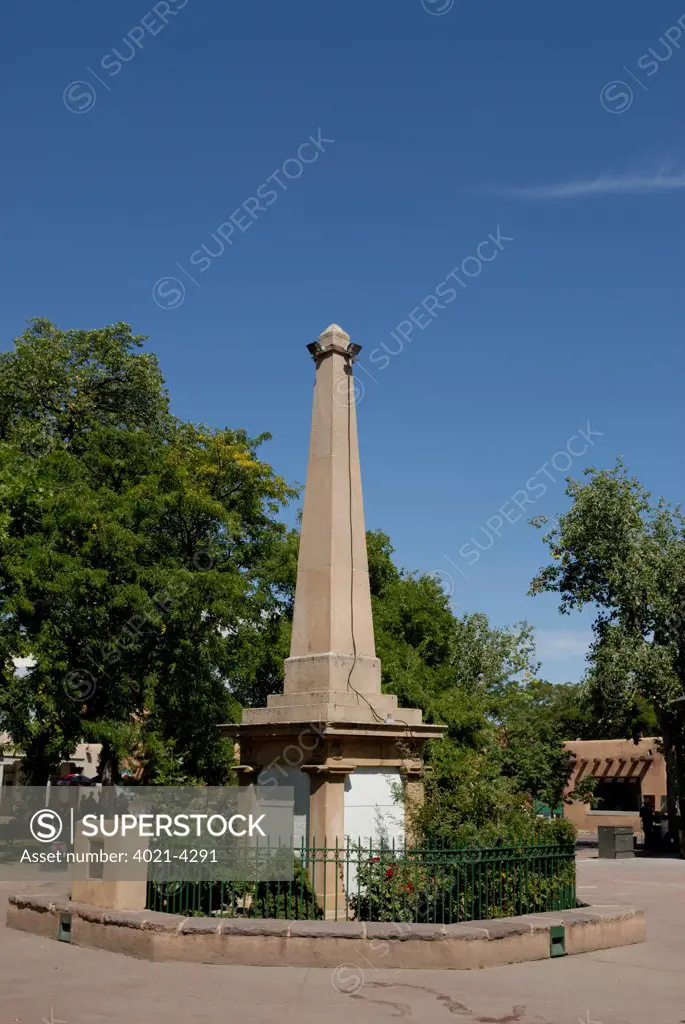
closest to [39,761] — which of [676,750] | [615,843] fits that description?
[615,843]

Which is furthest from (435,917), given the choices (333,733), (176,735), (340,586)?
(176,735)

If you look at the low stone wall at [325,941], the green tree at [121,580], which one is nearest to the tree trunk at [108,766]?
the green tree at [121,580]

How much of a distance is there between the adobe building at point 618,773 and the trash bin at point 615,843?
65.7 feet

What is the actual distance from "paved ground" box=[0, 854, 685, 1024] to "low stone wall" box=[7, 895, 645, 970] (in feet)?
0.51

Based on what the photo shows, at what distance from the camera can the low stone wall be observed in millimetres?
9328

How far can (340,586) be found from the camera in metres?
12.6

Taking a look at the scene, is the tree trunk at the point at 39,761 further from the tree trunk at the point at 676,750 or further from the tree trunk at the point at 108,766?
the tree trunk at the point at 676,750

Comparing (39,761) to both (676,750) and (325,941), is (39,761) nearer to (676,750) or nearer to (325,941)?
(325,941)

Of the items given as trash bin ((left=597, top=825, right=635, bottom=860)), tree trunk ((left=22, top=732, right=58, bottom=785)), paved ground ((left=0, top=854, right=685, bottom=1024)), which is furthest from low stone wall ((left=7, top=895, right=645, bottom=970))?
trash bin ((left=597, top=825, right=635, bottom=860))

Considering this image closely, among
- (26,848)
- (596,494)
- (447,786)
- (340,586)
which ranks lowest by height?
(26,848)

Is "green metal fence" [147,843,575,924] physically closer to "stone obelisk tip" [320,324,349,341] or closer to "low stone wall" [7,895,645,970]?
"low stone wall" [7,895,645,970]

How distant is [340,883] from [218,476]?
20883mm

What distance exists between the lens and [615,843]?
2583 cm

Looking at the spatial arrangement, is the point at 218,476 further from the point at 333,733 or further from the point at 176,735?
the point at 333,733
